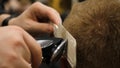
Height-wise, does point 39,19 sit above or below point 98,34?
below

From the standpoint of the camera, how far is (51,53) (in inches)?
33.3

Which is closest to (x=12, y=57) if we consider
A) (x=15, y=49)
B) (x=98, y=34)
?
(x=15, y=49)

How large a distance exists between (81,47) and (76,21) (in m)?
0.09

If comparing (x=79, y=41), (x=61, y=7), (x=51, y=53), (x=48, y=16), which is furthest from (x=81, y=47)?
(x=61, y=7)

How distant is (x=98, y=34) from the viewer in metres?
0.93

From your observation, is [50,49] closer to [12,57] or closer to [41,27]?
[12,57]

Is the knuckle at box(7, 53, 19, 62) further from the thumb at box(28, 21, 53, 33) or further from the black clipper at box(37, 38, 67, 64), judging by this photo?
the thumb at box(28, 21, 53, 33)

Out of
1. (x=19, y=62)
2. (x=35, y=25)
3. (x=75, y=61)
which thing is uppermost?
(x=19, y=62)

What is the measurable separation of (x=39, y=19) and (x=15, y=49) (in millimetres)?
731

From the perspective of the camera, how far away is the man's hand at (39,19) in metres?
1.29

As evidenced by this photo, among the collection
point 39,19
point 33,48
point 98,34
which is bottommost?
point 39,19

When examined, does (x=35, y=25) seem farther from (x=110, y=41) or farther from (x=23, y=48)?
(x=23, y=48)

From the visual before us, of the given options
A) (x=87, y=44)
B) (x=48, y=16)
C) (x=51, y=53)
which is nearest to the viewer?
(x=51, y=53)

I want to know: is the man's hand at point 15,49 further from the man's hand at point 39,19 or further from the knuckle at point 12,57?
the man's hand at point 39,19
